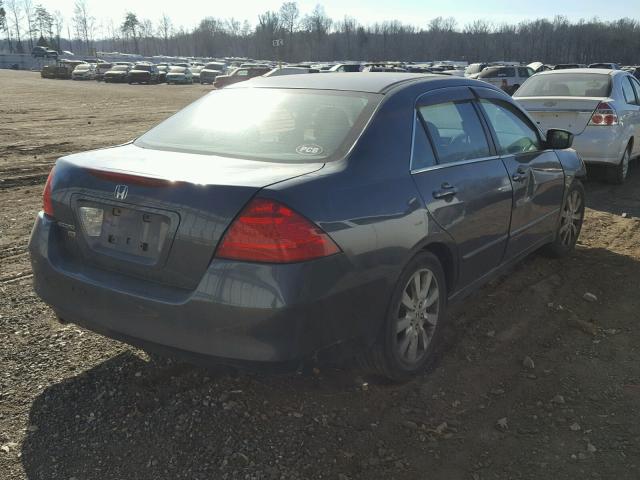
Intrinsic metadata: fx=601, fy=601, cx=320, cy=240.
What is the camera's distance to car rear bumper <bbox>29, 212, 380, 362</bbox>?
247cm

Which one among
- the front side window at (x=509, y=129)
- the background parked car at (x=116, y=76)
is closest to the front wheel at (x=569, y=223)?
the front side window at (x=509, y=129)

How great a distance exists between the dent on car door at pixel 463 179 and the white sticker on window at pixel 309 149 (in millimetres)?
528

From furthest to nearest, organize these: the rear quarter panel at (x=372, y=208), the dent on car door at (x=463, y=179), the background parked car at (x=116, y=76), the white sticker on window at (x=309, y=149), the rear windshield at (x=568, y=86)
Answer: the background parked car at (x=116, y=76) → the rear windshield at (x=568, y=86) → the dent on car door at (x=463, y=179) → the white sticker on window at (x=309, y=149) → the rear quarter panel at (x=372, y=208)

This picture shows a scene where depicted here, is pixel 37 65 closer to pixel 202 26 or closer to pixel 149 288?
pixel 202 26

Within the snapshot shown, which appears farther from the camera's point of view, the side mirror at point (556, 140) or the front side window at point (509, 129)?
the side mirror at point (556, 140)

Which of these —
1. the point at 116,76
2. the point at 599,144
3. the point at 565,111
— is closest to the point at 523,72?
the point at 565,111

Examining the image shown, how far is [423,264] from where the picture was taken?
3236 mm

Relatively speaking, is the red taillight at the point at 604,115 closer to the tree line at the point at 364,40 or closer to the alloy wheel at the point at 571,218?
the alloy wheel at the point at 571,218

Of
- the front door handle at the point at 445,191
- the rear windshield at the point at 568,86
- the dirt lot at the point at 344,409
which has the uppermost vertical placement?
the rear windshield at the point at 568,86

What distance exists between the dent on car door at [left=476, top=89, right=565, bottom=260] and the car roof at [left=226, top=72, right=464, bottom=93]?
53 centimetres

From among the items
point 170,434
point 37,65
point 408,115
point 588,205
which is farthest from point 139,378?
point 37,65

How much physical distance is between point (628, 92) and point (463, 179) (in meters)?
6.97

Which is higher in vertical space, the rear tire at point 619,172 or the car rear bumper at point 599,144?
the car rear bumper at point 599,144

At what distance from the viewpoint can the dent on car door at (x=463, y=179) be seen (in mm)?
3305
